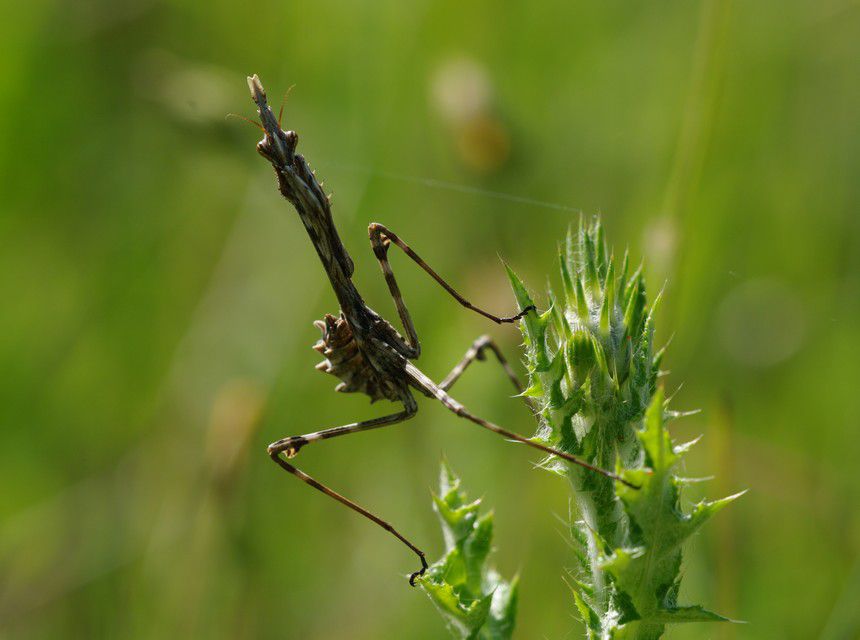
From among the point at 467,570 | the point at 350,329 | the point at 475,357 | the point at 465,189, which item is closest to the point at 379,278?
the point at 465,189

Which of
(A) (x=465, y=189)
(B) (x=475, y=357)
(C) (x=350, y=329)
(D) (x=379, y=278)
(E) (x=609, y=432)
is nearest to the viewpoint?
(E) (x=609, y=432)

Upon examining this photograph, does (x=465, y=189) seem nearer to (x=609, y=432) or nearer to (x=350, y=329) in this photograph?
(x=350, y=329)

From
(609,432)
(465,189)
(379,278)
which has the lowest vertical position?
(609,432)

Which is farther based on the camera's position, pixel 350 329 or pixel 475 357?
pixel 475 357

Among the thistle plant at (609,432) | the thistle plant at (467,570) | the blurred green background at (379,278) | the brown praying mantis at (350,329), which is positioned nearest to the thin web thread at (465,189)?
the blurred green background at (379,278)

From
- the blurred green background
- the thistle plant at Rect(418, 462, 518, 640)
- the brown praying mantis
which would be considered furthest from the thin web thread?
the thistle plant at Rect(418, 462, 518, 640)

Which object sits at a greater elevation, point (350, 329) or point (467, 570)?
point (350, 329)
